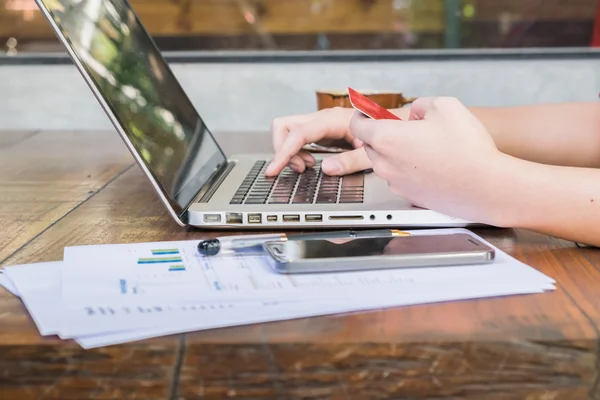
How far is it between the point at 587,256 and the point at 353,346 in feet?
0.95

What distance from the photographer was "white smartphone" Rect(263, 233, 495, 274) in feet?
1.88

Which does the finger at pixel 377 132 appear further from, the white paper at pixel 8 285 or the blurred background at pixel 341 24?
the blurred background at pixel 341 24

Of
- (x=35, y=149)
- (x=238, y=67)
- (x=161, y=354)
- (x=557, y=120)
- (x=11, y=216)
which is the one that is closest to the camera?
(x=161, y=354)

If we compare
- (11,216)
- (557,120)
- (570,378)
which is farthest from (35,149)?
(570,378)

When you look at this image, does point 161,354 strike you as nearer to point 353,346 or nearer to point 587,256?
point 353,346

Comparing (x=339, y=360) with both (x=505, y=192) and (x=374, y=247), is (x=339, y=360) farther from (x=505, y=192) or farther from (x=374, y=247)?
(x=505, y=192)

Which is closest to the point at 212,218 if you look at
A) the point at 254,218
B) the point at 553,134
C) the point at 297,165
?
the point at 254,218

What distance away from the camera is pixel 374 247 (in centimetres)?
61

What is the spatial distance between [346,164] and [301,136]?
6 cm

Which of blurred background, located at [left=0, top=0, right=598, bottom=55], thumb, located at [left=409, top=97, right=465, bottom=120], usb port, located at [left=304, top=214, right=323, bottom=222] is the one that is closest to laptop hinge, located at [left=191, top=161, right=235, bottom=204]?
usb port, located at [left=304, top=214, right=323, bottom=222]

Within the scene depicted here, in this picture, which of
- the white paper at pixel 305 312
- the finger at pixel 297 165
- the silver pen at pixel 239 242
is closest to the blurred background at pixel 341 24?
the finger at pixel 297 165

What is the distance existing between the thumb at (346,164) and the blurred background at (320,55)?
0.83m

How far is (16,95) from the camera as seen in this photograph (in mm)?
1815

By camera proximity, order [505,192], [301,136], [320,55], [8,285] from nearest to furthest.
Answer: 1. [8,285]
2. [505,192]
3. [301,136]
4. [320,55]
